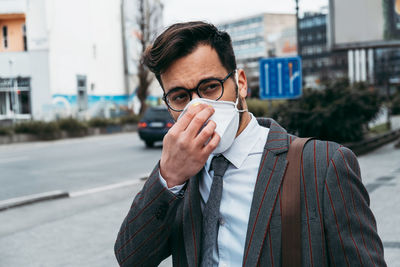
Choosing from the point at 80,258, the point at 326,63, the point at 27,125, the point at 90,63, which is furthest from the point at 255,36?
the point at 80,258

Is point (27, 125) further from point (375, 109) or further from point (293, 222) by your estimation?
point (293, 222)

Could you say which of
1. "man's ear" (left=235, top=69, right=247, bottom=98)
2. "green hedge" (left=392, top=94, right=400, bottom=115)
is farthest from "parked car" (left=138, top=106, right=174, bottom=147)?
"green hedge" (left=392, top=94, right=400, bottom=115)

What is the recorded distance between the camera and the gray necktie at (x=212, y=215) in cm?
168

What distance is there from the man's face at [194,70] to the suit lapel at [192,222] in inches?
10.8

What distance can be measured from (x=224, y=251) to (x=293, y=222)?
25cm

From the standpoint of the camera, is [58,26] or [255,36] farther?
A: [255,36]

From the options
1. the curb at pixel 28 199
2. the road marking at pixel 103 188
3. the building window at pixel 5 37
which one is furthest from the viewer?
the building window at pixel 5 37

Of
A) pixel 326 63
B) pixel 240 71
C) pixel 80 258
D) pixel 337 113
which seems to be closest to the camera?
pixel 240 71

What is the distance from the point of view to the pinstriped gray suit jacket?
1559 mm

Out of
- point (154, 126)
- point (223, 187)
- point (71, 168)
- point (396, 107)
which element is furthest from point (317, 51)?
point (223, 187)

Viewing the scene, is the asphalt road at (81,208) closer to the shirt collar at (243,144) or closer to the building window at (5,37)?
the shirt collar at (243,144)

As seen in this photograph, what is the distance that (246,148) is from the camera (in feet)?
5.73

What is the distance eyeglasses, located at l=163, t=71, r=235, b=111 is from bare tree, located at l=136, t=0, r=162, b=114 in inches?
1451

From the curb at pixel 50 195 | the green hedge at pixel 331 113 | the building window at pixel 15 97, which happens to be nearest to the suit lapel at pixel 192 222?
the curb at pixel 50 195
